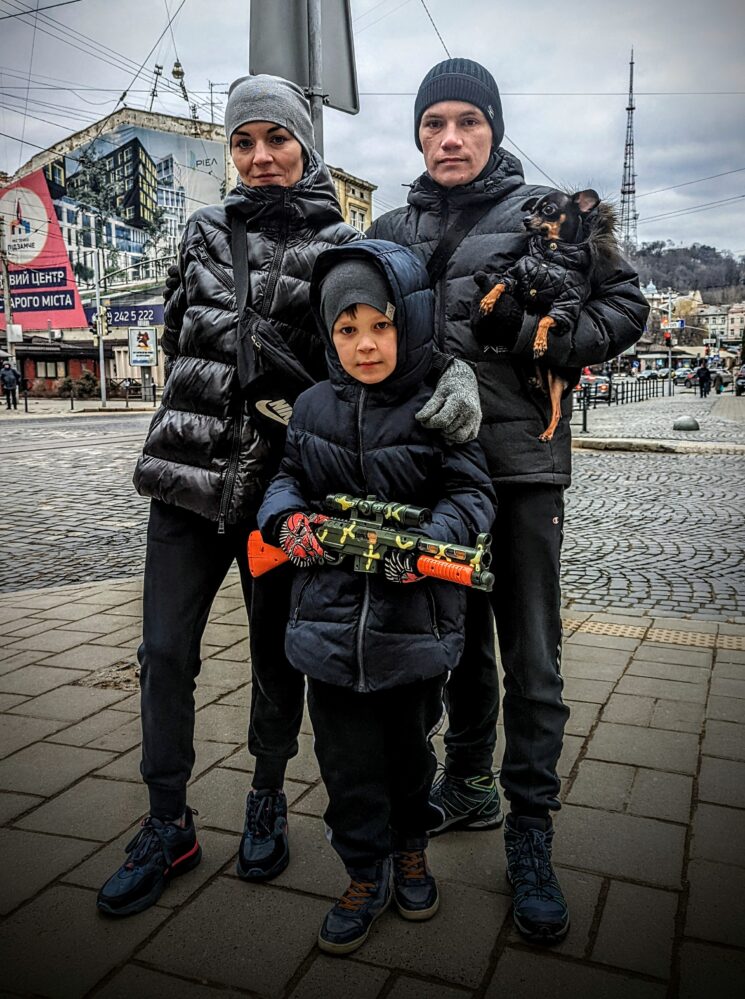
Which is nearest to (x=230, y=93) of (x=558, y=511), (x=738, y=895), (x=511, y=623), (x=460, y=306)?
(x=460, y=306)

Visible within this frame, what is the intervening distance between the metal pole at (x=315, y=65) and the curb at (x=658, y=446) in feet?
38.0

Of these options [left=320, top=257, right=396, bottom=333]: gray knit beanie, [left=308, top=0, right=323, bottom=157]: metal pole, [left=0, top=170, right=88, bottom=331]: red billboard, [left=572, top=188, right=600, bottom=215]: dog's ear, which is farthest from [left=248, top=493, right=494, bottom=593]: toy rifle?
[left=0, top=170, right=88, bottom=331]: red billboard

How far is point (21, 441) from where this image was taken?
17719 millimetres

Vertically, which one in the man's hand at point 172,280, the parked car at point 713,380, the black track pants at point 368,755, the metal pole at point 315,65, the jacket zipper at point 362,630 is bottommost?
the parked car at point 713,380

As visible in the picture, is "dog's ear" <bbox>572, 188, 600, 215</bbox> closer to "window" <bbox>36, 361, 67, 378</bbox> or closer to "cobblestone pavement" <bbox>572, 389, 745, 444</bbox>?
"cobblestone pavement" <bbox>572, 389, 745, 444</bbox>

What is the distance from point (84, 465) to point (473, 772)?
38.0 feet

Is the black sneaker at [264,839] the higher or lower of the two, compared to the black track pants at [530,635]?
lower

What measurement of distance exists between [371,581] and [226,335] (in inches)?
33.0

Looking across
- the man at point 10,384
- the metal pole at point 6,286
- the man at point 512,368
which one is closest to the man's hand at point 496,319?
the man at point 512,368

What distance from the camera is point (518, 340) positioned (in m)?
2.23

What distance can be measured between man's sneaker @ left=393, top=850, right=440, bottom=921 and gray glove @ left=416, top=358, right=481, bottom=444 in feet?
3.76

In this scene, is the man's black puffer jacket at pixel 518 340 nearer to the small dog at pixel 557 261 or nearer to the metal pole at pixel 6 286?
the small dog at pixel 557 261

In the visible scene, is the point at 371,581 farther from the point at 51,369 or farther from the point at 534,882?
the point at 51,369

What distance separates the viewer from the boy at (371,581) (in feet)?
6.82
